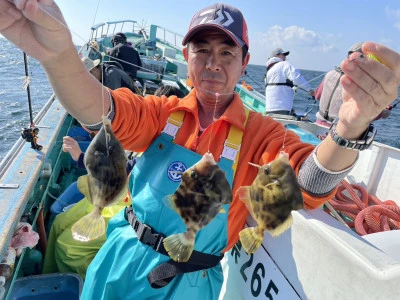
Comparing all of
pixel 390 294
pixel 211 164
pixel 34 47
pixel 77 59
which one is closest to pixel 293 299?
pixel 390 294

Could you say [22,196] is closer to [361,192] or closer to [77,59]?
[77,59]

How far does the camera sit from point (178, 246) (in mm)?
1819

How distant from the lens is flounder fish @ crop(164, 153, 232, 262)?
5.78ft

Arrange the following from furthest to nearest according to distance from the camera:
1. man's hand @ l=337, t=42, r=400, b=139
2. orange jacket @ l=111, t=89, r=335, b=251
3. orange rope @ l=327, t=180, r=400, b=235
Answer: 1. orange rope @ l=327, t=180, r=400, b=235
2. orange jacket @ l=111, t=89, r=335, b=251
3. man's hand @ l=337, t=42, r=400, b=139

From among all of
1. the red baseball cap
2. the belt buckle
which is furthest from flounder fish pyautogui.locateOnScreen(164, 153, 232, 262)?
the red baseball cap

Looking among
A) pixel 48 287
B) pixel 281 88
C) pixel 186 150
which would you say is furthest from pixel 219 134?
pixel 281 88

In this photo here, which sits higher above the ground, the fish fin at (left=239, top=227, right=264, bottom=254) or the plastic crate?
the fish fin at (left=239, top=227, right=264, bottom=254)

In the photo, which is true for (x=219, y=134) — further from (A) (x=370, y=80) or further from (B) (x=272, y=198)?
(A) (x=370, y=80)

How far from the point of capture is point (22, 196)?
9.22ft

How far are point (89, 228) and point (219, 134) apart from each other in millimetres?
1000

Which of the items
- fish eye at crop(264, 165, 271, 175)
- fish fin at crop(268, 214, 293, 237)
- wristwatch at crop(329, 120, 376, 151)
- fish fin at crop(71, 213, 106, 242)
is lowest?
fish fin at crop(71, 213, 106, 242)

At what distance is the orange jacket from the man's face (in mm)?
166

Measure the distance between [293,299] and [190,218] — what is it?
2.62 ft

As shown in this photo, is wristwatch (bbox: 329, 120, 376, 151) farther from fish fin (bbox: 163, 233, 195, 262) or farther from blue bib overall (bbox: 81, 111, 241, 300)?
fish fin (bbox: 163, 233, 195, 262)
